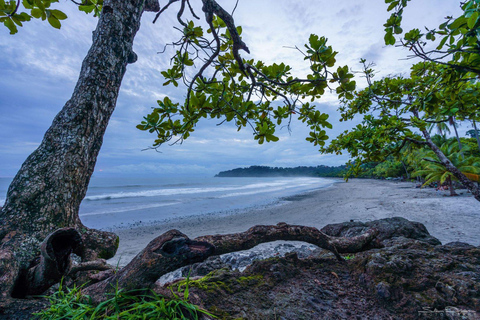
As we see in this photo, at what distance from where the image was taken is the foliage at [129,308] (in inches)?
46.2

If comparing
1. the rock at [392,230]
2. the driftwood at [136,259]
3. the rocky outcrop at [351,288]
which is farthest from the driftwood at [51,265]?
the rock at [392,230]

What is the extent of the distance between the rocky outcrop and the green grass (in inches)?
4.5

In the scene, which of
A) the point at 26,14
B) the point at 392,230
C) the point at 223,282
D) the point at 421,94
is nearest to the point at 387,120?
the point at 421,94

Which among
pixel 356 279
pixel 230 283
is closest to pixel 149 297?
pixel 230 283

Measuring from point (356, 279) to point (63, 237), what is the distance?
248 centimetres

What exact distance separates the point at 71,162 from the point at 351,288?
267cm

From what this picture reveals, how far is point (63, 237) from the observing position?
1.52 metres

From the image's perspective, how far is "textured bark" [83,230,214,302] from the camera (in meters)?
1.30

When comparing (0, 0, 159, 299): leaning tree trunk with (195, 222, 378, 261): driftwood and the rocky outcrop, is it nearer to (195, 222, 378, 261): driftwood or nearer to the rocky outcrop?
the rocky outcrop

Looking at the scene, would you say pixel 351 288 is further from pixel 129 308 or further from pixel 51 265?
pixel 51 265

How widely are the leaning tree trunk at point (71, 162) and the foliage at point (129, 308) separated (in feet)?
1.48

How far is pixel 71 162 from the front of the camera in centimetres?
178

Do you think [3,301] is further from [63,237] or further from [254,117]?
[254,117]

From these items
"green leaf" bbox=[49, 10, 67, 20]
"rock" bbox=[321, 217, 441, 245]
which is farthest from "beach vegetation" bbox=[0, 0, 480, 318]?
"rock" bbox=[321, 217, 441, 245]
